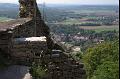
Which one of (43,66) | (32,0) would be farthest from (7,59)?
(32,0)

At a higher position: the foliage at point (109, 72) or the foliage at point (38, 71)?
the foliage at point (38, 71)

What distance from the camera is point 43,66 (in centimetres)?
1028

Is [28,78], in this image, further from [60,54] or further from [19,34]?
[19,34]

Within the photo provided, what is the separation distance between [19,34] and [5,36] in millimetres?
1027

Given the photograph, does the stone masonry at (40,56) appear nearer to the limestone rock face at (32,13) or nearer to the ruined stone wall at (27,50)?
the ruined stone wall at (27,50)

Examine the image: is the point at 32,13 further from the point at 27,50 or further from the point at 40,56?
the point at 40,56

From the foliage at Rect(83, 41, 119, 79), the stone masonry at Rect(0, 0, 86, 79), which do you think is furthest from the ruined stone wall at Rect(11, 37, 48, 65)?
Result: the foliage at Rect(83, 41, 119, 79)

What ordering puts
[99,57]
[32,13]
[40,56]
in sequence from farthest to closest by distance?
[99,57] < [32,13] < [40,56]

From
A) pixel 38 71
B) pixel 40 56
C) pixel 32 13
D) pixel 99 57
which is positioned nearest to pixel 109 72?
pixel 99 57

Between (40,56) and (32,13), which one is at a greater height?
(32,13)

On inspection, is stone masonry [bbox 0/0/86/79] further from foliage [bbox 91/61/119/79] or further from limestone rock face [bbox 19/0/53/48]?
foliage [bbox 91/61/119/79]

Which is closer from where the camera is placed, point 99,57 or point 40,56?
point 40,56

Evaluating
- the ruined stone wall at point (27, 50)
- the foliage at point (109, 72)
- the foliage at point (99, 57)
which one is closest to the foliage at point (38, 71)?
the ruined stone wall at point (27, 50)

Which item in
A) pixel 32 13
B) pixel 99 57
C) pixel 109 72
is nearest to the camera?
pixel 32 13
